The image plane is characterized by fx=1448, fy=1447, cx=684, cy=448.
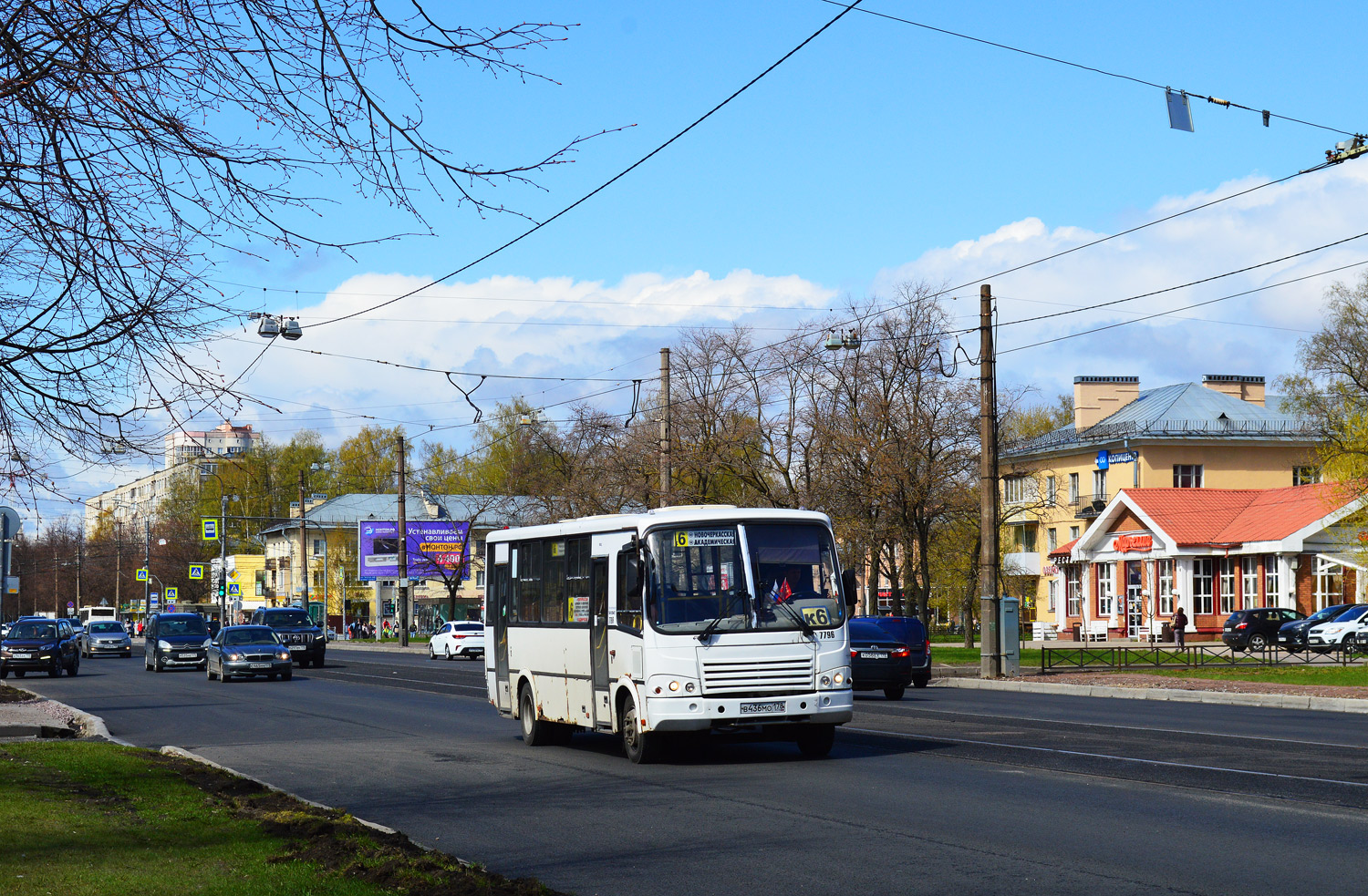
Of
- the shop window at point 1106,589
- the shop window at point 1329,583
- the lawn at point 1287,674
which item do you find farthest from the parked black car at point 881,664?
the shop window at point 1106,589

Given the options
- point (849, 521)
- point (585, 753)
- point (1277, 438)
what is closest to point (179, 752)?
point (585, 753)

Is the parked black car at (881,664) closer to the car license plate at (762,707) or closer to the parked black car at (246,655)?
the car license plate at (762,707)

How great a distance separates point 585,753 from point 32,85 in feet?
36.1

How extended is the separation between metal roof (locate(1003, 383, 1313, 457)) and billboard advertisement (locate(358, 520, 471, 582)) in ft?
111

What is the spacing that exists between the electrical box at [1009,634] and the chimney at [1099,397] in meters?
45.7

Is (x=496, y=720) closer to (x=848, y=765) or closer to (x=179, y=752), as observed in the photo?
(x=179, y=752)

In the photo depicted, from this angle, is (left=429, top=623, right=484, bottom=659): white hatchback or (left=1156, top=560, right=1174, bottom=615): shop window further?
(left=1156, top=560, right=1174, bottom=615): shop window

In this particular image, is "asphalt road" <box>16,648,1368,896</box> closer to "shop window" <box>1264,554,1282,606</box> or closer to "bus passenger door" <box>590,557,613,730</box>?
"bus passenger door" <box>590,557,613,730</box>

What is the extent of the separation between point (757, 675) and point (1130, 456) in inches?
2164

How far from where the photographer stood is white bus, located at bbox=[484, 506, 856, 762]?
1522cm

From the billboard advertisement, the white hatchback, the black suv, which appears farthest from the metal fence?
the billboard advertisement

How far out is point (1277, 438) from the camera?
71.8 m

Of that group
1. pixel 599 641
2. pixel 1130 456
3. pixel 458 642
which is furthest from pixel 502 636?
pixel 1130 456

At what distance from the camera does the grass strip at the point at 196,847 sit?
25.7 feet
